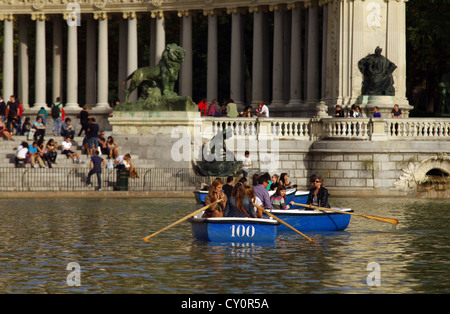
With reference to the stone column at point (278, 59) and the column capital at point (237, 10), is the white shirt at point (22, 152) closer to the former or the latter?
the stone column at point (278, 59)

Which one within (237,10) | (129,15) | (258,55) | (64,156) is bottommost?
(64,156)

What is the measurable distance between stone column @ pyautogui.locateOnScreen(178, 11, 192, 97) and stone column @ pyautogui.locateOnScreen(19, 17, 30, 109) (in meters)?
13.6

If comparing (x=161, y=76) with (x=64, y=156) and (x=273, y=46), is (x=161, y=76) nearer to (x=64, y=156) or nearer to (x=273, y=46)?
(x=64, y=156)

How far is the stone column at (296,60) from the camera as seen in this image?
261 ft

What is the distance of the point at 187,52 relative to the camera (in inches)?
3467

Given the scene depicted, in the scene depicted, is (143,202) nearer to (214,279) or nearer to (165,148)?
(165,148)

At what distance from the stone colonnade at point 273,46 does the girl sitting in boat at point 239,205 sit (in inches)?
1415

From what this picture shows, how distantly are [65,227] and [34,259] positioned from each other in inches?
352

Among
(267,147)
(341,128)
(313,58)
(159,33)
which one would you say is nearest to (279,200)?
(341,128)

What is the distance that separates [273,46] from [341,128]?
24.7 meters

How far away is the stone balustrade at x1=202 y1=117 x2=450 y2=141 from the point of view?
2392 inches
